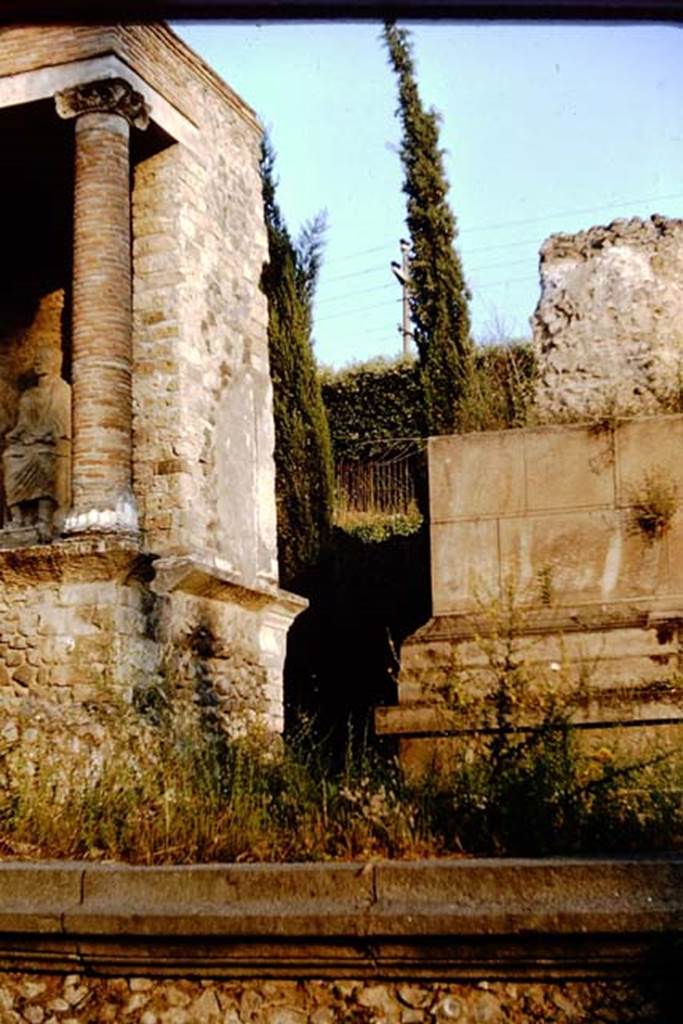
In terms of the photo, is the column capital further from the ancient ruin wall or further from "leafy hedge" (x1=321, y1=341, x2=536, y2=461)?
"leafy hedge" (x1=321, y1=341, x2=536, y2=461)

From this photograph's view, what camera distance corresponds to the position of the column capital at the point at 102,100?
11328 millimetres

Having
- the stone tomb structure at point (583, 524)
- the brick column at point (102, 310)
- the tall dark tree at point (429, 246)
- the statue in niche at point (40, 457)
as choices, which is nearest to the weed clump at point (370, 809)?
the stone tomb structure at point (583, 524)

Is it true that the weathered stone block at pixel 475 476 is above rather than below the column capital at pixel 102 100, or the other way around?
below

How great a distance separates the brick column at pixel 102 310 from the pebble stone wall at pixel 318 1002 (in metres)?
7.06

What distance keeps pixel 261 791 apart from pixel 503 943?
1.49m

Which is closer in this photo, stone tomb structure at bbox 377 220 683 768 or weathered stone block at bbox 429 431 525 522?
stone tomb structure at bbox 377 220 683 768

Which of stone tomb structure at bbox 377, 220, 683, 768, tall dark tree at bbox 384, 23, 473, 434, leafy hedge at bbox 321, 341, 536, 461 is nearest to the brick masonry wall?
tall dark tree at bbox 384, 23, 473, 434

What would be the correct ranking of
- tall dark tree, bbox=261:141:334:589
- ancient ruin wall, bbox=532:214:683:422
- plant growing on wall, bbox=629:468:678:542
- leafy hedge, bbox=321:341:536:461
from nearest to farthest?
plant growing on wall, bbox=629:468:678:542
ancient ruin wall, bbox=532:214:683:422
tall dark tree, bbox=261:141:334:589
leafy hedge, bbox=321:341:536:461

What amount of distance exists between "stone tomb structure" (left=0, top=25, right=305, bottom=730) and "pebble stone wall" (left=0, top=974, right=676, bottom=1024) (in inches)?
232

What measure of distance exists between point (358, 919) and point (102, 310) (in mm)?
8426

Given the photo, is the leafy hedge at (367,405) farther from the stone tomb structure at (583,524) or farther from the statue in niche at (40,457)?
the stone tomb structure at (583,524)

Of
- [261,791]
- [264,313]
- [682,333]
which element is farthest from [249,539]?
[261,791]

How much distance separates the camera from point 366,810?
386 cm

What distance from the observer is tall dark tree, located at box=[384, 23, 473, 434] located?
53.7 ft
